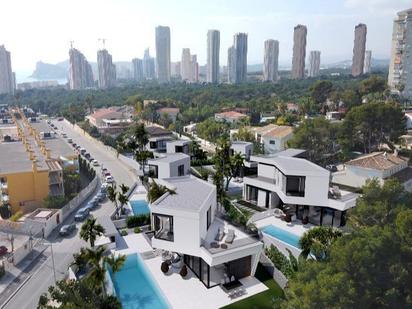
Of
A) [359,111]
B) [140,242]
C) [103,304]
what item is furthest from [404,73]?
[103,304]

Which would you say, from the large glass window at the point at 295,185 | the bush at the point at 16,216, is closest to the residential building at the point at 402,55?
the large glass window at the point at 295,185

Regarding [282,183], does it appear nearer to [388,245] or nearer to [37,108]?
[388,245]

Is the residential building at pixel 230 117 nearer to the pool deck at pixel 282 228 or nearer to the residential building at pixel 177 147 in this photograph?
the residential building at pixel 177 147

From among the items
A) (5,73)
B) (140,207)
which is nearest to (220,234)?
(140,207)

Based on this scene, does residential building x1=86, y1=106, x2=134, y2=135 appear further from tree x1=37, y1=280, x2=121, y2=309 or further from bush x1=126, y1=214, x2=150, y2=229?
→ tree x1=37, y1=280, x2=121, y2=309

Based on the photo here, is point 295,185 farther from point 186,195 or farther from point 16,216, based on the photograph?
point 16,216
